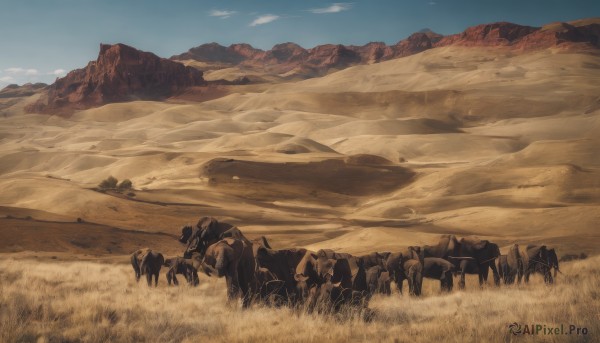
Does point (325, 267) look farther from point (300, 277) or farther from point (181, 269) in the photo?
point (181, 269)

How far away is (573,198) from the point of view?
139 feet

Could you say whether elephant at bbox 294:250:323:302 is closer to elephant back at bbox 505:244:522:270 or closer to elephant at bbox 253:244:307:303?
elephant at bbox 253:244:307:303

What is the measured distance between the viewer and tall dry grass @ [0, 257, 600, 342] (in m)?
8.66

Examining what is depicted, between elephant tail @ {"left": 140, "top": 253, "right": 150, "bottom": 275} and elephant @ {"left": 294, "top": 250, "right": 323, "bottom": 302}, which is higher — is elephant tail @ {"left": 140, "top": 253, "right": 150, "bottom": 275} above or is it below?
below

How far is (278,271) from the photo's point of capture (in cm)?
1339

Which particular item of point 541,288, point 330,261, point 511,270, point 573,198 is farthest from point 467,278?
point 573,198

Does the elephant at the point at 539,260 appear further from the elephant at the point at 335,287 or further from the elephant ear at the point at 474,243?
the elephant at the point at 335,287

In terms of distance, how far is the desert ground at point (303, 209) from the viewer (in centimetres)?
998

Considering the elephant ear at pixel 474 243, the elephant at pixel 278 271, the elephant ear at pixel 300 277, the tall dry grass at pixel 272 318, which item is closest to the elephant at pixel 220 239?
the elephant at pixel 278 271

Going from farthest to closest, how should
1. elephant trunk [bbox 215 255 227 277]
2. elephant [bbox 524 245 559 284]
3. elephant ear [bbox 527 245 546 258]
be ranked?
elephant ear [bbox 527 245 546 258]
elephant [bbox 524 245 559 284]
elephant trunk [bbox 215 255 227 277]

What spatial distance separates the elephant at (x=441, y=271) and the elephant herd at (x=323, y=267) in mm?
28

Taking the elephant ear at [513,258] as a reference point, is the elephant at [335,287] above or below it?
above

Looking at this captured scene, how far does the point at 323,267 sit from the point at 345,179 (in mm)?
51182

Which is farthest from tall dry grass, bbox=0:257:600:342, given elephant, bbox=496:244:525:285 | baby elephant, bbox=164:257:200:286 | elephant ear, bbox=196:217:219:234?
baby elephant, bbox=164:257:200:286
